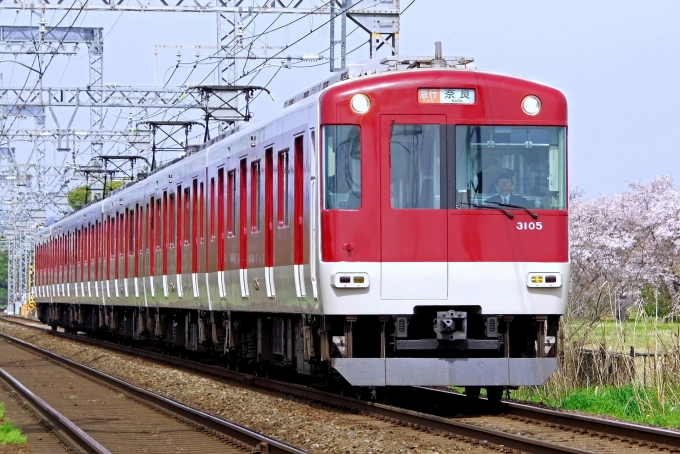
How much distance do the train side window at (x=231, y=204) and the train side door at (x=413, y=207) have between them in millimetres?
4553

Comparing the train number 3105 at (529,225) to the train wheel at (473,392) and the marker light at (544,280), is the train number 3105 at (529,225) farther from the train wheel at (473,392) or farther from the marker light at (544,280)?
the train wheel at (473,392)

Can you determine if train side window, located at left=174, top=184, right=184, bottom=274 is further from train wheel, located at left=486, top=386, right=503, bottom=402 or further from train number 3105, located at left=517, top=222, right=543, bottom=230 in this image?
train number 3105, located at left=517, top=222, right=543, bottom=230

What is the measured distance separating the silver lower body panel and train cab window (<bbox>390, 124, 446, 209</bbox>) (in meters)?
1.41

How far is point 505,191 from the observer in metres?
12.3

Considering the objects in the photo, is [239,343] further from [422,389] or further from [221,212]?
[422,389]

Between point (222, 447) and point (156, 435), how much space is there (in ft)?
3.95

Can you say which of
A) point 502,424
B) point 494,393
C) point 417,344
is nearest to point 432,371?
point 417,344

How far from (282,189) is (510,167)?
2.75m

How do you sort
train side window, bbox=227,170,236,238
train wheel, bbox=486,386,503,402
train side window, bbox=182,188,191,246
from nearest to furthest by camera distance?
train wheel, bbox=486,386,503,402 < train side window, bbox=227,170,236,238 < train side window, bbox=182,188,191,246

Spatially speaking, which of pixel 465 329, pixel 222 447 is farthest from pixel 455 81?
pixel 222 447

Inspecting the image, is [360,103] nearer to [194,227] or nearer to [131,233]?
[194,227]

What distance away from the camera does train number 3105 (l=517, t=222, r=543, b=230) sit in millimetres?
12266

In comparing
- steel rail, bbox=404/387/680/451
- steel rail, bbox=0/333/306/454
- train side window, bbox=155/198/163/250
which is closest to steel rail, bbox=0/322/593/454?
steel rail, bbox=404/387/680/451

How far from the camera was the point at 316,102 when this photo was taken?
40.8ft
